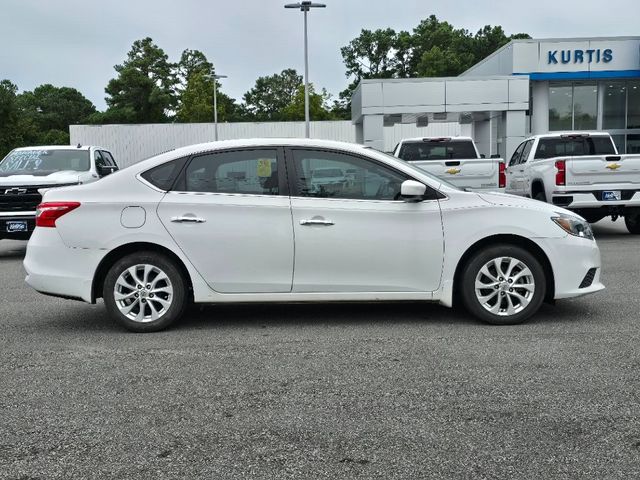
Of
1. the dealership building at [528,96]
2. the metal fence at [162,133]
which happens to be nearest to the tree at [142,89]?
the metal fence at [162,133]

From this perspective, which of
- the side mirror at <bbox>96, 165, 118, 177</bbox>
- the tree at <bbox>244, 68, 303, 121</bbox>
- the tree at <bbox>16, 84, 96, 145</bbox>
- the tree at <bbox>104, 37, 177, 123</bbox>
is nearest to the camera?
the side mirror at <bbox>96, 165, 118, 177</bbox>

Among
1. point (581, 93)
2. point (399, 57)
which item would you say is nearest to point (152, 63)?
point (399, 57)

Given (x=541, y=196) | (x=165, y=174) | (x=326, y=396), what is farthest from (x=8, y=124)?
(x=326, y=396)

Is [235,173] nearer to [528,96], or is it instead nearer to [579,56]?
[528,96]

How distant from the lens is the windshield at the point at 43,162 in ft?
43.1

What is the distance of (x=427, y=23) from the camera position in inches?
4058

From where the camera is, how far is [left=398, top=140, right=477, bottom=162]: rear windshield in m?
14.4

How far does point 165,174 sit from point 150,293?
1045mm

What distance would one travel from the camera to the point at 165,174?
20.6 ft

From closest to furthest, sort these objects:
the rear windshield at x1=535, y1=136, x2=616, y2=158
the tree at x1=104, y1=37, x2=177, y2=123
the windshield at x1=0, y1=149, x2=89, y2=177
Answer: the windshield at x1=0, y1=149, x2=89, y2=177 < the rear windshield at x1=535, y1=136, x2=616, y2=158 < the tree at x1=104, y1=37, x2=177, y2=123

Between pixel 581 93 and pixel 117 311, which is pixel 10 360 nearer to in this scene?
pixel 117 311

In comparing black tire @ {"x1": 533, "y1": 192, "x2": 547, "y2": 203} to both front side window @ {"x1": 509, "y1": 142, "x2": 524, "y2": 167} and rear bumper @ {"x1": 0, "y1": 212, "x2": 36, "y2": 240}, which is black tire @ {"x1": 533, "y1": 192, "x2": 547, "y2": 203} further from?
rear bumper @ {"x1": 0, "y1": 212, "x2": 36, "y2": 240}

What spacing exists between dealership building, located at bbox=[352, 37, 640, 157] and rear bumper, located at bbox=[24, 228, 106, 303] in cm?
2128

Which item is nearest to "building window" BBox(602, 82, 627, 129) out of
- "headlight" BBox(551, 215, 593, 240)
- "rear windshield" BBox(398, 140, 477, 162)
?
"rear windshield" BBox(398, 140, 477, 162)
